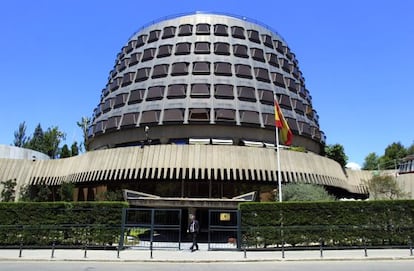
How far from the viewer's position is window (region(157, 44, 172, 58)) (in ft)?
163

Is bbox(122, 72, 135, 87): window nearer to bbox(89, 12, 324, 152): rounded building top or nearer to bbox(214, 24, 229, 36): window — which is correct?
bbox(89, 12, 324, 152): rounded building top

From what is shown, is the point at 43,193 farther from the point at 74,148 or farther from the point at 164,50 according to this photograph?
the point at 74,148

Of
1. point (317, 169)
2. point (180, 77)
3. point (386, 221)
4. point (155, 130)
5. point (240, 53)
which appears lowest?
point (386, 221)

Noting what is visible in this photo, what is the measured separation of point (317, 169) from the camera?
133 ft

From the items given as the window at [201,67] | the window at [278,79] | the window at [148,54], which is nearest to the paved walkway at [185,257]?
the window at [201,67]

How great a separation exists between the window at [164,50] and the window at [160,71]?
2.23 meters

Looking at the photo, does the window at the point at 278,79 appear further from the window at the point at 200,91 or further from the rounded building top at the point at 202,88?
the window at the point at 200,91

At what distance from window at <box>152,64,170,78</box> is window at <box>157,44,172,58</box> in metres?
2.23

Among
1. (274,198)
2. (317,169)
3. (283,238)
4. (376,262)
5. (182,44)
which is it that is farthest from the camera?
(182,44)

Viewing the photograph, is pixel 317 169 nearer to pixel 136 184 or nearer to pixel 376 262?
pixel 136 184

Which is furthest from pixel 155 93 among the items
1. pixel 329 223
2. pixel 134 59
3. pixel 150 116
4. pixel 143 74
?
pixel 329 223

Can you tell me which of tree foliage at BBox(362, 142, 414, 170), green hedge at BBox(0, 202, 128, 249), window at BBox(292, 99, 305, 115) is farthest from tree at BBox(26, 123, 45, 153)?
tree foliage at BBox(362, 142, 414, 170)

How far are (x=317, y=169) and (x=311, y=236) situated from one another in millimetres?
18920

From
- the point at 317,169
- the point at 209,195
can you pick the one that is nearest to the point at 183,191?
the point at 209,195
